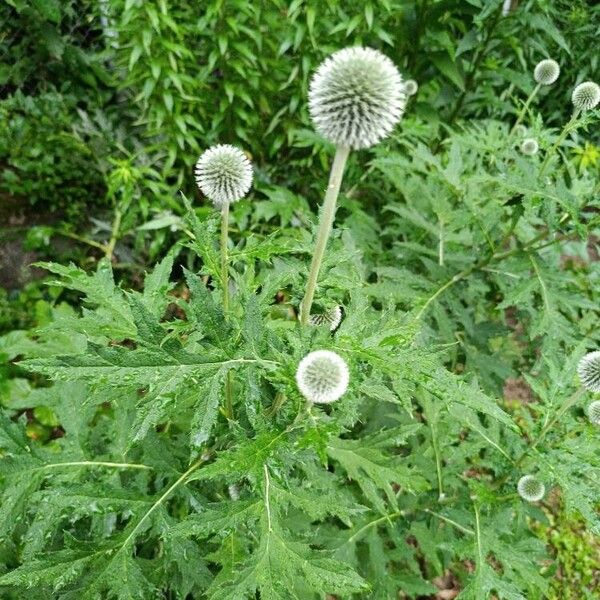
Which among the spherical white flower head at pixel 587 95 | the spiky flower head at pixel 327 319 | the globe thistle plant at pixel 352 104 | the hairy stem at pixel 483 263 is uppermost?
the spherical white flower head at pixel 587 95

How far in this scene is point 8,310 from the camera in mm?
3354

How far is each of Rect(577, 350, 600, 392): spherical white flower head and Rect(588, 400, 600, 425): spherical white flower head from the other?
79 millimetres

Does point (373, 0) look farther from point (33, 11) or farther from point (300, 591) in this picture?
point (300, 591)

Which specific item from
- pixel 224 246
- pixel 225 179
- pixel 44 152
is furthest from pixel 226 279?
pixel 44 152

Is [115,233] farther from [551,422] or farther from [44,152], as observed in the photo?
[551,422]

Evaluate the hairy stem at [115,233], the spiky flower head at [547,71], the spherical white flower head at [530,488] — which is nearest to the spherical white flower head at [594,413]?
the spherical white flower head at [530,488]

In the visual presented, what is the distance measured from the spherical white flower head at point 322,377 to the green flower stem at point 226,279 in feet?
0.79

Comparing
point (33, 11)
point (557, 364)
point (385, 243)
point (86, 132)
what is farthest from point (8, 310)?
point (557, 364)

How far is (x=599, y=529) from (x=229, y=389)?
1151 mm

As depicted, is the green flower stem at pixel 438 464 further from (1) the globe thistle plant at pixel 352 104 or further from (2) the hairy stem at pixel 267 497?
(1) the globe thistle plant at pixel 352 104

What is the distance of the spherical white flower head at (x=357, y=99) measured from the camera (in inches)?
45.0

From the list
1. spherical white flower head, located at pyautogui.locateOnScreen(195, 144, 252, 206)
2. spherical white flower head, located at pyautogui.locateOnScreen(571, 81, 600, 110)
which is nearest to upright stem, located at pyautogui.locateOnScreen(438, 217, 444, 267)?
spherical white flower head, located at pyautogui.locateOnScreen(571, 81, 600, 110)

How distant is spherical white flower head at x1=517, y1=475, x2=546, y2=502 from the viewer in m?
1.84

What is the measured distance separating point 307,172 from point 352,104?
112 inches
